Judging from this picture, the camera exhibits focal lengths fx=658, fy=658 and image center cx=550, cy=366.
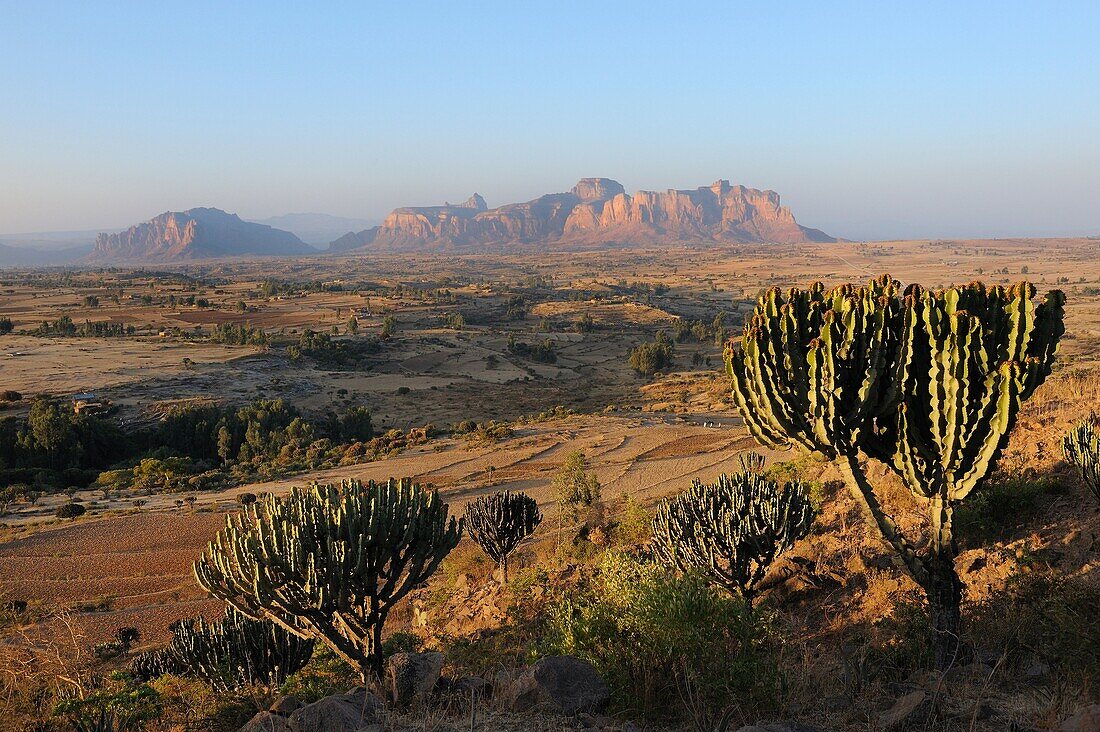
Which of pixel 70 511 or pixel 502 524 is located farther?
pixel 70 511

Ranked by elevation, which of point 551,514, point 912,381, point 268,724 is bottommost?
point 551,514

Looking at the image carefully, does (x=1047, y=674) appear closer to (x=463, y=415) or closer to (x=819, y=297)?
(x=819, y=297)

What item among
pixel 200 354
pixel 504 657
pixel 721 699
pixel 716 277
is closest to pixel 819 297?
pixel 721 699

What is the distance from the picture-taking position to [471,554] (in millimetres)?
15836

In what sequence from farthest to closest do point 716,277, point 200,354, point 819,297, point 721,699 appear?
1. point 716,277
2. point 200,354
3. point 819,297
4. point 721,699

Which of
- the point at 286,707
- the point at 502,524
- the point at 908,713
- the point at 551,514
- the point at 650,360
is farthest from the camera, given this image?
the point at 650,360

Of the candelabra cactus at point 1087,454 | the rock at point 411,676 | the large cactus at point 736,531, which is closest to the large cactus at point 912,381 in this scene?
the large cactus at point 736,531

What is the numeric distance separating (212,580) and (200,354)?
54000 mm

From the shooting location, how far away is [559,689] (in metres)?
5.58

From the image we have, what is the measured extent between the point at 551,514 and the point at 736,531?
33.5ft

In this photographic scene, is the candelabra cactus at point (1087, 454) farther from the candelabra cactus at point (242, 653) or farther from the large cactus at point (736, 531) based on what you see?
the candelabra cactus at point (242, 653)

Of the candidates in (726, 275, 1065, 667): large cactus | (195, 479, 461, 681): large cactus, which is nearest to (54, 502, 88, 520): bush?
(195, 479, 461, 681): large cactus

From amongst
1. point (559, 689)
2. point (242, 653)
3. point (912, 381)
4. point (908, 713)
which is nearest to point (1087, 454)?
point (912, 381)

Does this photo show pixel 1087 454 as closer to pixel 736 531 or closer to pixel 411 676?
pixel 736 531
